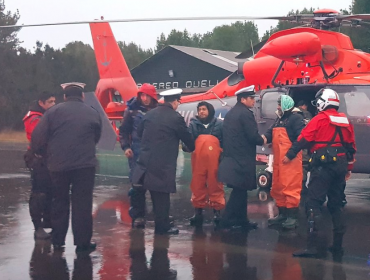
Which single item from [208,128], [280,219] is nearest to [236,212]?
[280,219]

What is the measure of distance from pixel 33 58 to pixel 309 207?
30.8 m

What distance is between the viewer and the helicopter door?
35.8 feet

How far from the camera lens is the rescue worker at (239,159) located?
24.5 ft

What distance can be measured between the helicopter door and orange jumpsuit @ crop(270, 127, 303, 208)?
3.16 m

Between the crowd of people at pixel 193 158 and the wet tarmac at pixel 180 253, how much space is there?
24 cm

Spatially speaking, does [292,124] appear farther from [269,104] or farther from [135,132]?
[269,104]

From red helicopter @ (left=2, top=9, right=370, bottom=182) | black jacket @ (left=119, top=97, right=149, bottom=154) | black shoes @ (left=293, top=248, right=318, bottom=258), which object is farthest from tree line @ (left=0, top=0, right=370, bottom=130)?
black shoes @ (left=293, top=248, right=318, bottom=258)

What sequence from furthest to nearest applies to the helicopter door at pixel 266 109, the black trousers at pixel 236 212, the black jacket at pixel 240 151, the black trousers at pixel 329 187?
the helicopter door at pixel 266 109 < the black trousers at pixel 236 212 < the black jacket at pixel 240 151 < the black trousers at pixel 329 187

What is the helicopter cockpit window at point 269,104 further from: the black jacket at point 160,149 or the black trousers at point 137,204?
the black trousers at point 137,204

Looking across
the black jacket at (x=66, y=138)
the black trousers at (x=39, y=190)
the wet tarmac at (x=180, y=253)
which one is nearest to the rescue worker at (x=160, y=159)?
the wet tarmac at (x=180, y=253)

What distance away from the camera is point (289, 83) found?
1123cm

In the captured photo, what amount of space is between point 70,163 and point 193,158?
209 cm

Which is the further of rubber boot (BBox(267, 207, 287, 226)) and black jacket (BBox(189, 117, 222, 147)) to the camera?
black jacket (BBox(189, 117, 222, 147))

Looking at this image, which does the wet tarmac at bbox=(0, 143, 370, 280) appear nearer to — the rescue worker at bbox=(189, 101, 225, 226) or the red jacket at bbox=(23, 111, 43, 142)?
the rescue worker at bbox=(189, 101, 225, 226)
